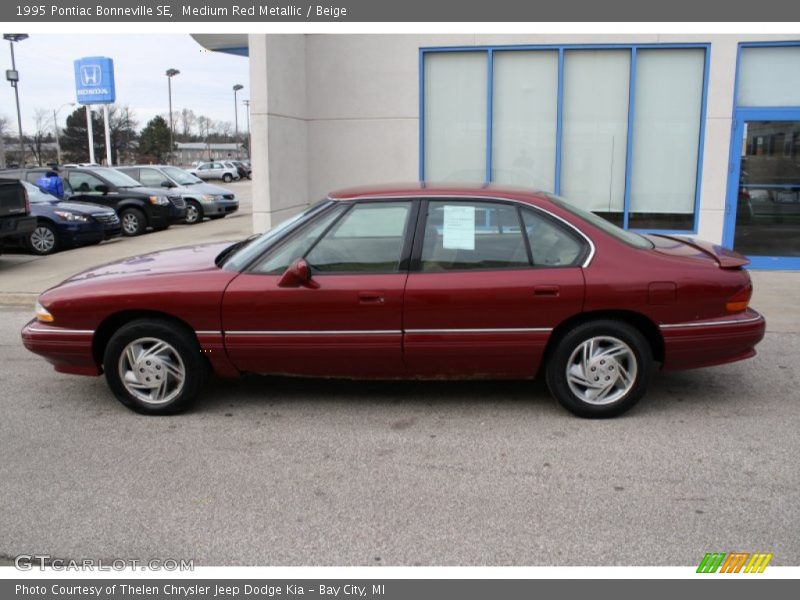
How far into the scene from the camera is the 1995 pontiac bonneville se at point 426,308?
4.70 meters

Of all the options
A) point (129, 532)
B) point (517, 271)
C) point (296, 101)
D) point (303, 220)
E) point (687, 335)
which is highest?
point (296, 101)

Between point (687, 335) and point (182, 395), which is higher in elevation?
point (687, 335)

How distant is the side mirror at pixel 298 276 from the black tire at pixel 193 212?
48.9 feet

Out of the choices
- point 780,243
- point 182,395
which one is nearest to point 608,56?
point 780,243

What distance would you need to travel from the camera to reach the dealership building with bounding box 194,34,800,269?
996 centimetres

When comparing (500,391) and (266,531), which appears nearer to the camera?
(266,531)

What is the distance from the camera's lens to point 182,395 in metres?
4.92

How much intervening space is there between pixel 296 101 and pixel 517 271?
22.9 feet

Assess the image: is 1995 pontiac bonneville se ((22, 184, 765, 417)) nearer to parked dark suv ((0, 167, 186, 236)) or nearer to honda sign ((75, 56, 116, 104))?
parked dark suv ((0, 167, 186, 236))

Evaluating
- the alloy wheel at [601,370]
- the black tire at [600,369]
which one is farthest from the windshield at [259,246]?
the alloy wheel at [601,370]

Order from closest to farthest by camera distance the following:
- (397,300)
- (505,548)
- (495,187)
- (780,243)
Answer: (505,548), (397,300), (495,187), (780,243)

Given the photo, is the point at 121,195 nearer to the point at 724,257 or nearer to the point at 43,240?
the point at 43,240

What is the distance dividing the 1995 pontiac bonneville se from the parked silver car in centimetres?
1430

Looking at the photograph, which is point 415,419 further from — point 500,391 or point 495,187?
point 495,187
